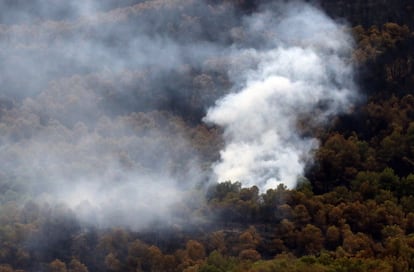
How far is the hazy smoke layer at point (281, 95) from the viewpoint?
161ft

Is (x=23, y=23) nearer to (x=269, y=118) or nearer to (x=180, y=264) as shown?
(x=269, y=118)

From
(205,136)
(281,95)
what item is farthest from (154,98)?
(281,95)

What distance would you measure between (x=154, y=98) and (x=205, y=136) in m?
5.77

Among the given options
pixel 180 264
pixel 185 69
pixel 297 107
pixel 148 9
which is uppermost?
pixel 148 9

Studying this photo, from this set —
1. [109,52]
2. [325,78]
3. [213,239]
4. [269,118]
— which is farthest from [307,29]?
[213,239]

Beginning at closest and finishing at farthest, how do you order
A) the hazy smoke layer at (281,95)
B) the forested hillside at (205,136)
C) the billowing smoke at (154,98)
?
the forested hillside at (205,136) → the billowing smoke at (154,98) → the hazy smoke layer at (281,95)

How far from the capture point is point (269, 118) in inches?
2109

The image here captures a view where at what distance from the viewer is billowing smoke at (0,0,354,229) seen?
46.0m

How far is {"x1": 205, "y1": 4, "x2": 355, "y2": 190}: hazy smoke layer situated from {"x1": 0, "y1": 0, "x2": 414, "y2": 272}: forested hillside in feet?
0.37

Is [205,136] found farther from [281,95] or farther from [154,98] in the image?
[281,95]

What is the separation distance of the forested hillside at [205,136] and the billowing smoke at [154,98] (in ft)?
0.36

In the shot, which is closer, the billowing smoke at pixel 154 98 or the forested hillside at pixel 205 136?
the forested hillside at pixel 205 136

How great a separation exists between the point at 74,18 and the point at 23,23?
4.06 meters

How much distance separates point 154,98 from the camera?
5575 cm
